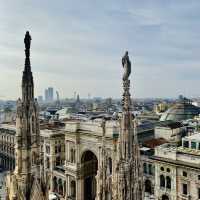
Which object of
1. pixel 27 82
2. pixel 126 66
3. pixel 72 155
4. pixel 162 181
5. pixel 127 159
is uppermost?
pixel 126 66

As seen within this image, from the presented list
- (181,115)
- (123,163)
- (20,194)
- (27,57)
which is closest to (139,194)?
(123,163)

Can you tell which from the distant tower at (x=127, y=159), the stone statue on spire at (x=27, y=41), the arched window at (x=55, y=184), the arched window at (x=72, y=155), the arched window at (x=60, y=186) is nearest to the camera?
the distant tower at (x=127, y=159)

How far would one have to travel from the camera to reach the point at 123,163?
1602 cm

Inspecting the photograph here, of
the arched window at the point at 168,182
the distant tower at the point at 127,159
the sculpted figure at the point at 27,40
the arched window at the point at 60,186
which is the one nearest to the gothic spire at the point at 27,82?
the sculpted figure at the point at 27,40

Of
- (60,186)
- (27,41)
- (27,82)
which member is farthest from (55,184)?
(27,41)

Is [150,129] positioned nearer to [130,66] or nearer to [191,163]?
[191,163]

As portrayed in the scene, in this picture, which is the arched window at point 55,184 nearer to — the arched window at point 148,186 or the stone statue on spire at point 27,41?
the arched window at point 148,186

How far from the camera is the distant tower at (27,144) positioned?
52.3 feet

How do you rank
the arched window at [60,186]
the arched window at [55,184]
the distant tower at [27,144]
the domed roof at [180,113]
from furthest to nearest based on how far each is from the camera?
the domed roof at [180,113]
the arched window at [55,184]
the arched window at [60,186]
the distant tower at [27,144]

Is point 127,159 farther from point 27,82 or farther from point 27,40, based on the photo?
point 27,40

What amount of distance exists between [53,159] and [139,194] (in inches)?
2269

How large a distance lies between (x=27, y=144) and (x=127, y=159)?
5.35 metres

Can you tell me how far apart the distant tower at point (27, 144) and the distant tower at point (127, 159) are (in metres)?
4.29

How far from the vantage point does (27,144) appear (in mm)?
16328
